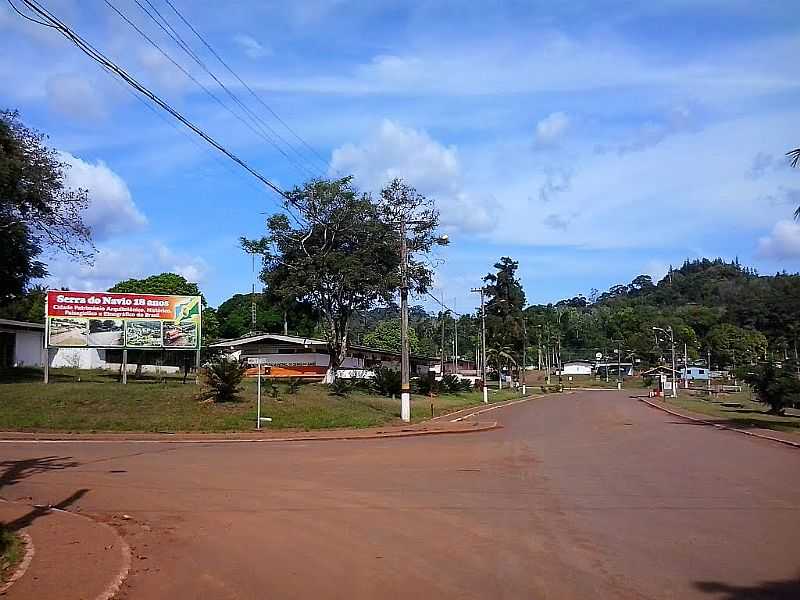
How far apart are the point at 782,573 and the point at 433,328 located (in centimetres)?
13992

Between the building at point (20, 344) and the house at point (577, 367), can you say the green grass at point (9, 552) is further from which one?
the house at point (577, 367)

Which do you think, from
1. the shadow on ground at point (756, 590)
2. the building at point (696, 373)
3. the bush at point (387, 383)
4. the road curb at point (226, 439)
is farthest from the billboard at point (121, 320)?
the building at point (696, 373)

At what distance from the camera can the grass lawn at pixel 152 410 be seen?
2825cm

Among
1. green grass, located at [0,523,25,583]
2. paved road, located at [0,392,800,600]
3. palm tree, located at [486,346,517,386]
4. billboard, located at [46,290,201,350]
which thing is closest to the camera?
green grass, located at [0,523,25,583]

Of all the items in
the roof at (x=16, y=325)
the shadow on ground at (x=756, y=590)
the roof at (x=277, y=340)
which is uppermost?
the roof at (x=16, y=325)

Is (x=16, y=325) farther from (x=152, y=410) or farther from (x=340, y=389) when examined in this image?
(x=152, y=410)

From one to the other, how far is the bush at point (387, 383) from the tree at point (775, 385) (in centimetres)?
2136

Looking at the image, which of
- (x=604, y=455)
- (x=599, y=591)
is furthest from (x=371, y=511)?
(x=604, y=455)

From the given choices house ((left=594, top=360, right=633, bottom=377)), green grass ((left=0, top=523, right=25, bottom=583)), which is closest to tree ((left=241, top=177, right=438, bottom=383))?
green grass ((left=0, top=523, right=25, bottom=583))

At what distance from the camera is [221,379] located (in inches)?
1261

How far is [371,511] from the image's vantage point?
11.9 m

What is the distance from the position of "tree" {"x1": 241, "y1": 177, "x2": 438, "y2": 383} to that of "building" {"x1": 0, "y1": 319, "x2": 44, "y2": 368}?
15241 mm

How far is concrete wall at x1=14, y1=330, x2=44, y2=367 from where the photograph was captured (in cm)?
5100

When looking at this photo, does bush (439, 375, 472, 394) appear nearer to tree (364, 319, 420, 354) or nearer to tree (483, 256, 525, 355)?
tree (483, 256, 525, 355)
